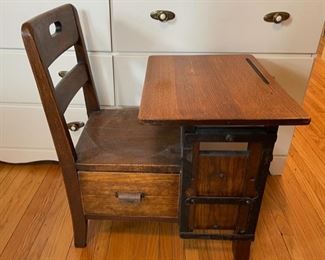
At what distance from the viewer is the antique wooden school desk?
699mm

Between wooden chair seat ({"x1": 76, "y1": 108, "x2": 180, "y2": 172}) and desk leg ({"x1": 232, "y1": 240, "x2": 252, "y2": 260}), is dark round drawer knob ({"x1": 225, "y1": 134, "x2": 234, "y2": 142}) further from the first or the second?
desk leg ({"x1": 232, "y1": 240, "x2": 252, "y2": 260})

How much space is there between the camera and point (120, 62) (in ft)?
3.98

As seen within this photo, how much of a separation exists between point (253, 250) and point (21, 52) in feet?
3.87

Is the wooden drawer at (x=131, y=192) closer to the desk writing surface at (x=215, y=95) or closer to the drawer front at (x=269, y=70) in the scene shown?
the desk writing surface at (x=215, y=95)

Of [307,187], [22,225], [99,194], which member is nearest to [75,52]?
[99,194]

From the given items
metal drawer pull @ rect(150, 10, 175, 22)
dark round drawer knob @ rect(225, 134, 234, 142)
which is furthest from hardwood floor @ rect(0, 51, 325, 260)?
metal drawer pull @ rect(150, 10, 175, 22)

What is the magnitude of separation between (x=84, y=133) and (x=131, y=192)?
28 centimetres

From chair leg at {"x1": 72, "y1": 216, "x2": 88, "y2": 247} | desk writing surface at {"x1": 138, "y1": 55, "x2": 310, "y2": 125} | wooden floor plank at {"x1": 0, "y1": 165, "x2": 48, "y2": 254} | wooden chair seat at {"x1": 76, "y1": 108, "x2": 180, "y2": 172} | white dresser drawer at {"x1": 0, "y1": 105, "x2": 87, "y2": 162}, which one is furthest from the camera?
white dresser drawer at {"x1": 0, "y1": 105, "x2": 87, "y2": 162}

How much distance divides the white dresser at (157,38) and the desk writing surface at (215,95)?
12 centimetres

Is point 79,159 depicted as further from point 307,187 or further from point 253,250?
point 307,187

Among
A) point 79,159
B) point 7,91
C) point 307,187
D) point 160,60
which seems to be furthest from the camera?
point 307,187

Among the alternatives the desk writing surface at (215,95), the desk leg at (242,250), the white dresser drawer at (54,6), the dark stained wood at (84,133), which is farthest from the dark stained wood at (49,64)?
the desk leg at (242,250)

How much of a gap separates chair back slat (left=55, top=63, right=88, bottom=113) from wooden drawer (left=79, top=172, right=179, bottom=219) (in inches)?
8.9

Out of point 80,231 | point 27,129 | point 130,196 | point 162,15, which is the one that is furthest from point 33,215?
point 162,15
